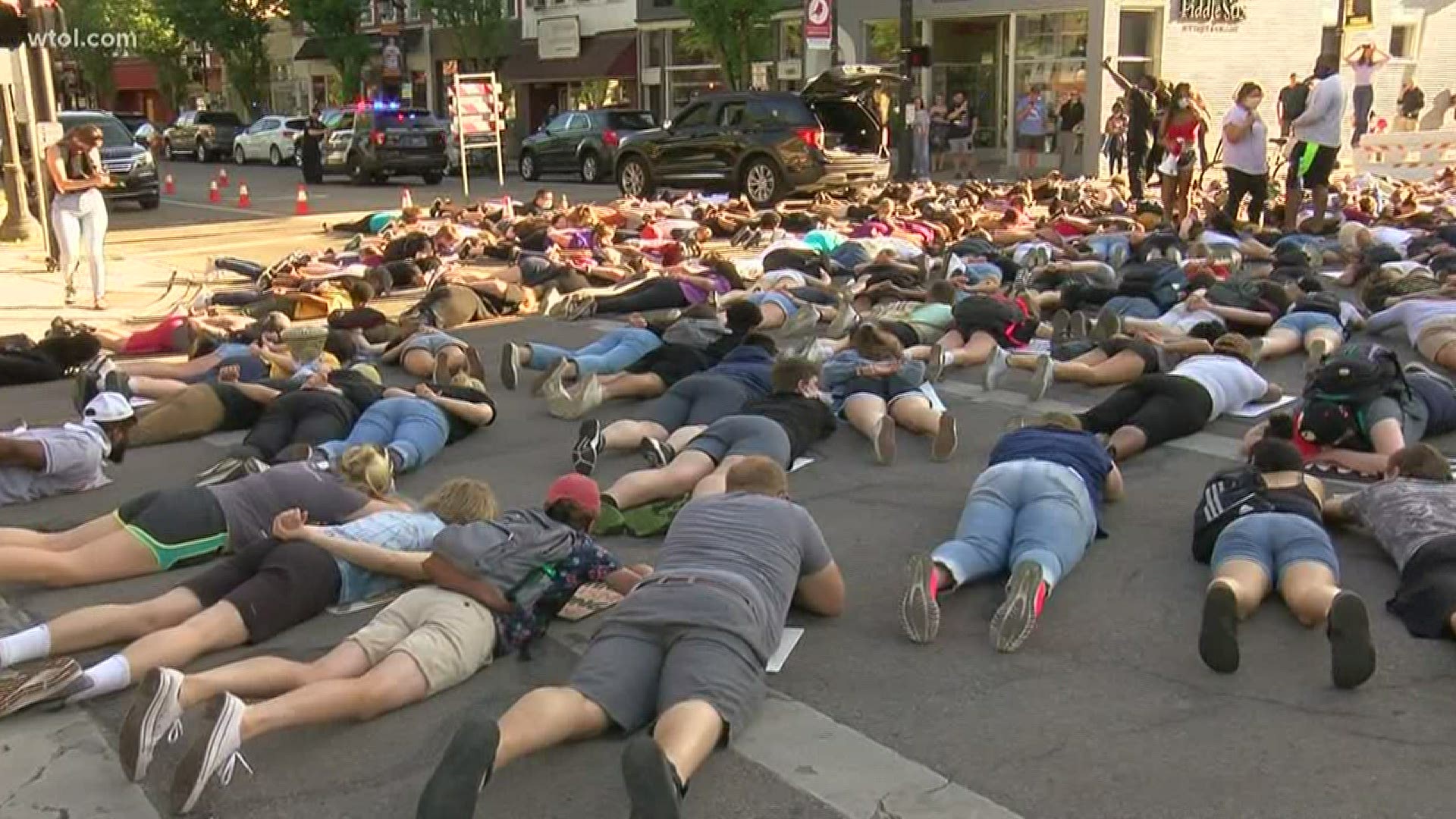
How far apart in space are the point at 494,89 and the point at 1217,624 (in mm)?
19575

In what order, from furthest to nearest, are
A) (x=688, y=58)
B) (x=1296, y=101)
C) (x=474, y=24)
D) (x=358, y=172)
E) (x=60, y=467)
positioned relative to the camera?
(x=474, y=24), (x=688, y=58), (x=358, y=172), (x=1296, y=101), (x=60, y=467)

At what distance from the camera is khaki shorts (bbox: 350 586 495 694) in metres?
4.03

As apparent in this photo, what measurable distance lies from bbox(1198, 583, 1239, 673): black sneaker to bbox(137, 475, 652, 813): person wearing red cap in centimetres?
191

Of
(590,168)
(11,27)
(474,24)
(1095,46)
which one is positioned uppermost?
(474,24)

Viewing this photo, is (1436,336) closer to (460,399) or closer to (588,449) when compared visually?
(588,449)

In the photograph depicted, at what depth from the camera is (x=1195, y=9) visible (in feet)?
Answer: 91.6

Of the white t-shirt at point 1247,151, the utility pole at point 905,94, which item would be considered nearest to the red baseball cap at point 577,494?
the white t-shirt at point 1247,151

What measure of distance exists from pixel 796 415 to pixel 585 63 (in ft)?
113

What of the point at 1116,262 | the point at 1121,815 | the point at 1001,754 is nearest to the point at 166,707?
the point at 1001,754

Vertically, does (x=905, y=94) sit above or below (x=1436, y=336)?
above

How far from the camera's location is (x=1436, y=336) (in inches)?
319

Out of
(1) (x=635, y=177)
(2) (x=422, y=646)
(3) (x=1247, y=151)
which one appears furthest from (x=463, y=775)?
(1) (x=635, y=177)

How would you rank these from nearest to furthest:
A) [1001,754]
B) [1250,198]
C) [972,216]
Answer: [1001,754]
[1250,198]
[972,216]

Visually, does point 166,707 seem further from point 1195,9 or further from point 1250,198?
point 1195,9
